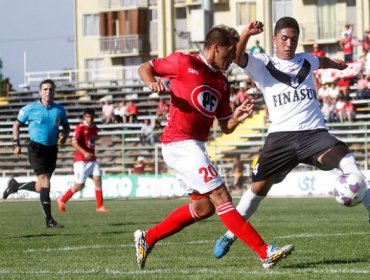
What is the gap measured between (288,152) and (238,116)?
0.99m

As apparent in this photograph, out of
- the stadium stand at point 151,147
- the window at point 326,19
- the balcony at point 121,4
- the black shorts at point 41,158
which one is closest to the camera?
the black shorts at point 41,158

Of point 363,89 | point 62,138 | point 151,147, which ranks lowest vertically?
point 151,147

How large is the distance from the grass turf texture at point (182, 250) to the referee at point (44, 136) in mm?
637

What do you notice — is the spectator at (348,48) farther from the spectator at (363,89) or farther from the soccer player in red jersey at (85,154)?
the soccer player in red jersey at (85,154)

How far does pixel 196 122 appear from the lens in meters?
10.2

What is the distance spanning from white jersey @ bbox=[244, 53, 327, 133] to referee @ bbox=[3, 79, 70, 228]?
6497 millimetres

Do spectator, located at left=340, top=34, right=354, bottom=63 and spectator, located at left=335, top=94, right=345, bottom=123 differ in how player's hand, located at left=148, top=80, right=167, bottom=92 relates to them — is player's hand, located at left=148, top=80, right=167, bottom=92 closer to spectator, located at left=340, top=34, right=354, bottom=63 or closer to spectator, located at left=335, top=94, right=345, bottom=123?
spectator, located at left=335, top=94, right=345, bottom=123

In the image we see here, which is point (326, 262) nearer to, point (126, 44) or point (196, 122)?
point (196, 122)

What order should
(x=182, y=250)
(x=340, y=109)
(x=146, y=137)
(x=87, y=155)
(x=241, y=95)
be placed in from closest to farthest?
1. (x=182, y=250)
2. (x=87, y=155)
3. (x=340, y=109)
4. (x=146, y=137)
5. (x=241, y=95)

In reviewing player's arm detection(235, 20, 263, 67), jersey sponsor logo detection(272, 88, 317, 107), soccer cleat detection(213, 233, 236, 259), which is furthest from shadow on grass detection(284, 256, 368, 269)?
player's arm detection(235, 20, 263, 67)

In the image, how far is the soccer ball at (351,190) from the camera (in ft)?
33.9

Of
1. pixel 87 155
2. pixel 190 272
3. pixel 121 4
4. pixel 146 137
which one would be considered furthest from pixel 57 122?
pixel 121 4

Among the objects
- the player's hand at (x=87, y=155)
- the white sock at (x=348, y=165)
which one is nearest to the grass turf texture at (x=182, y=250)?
the white sock at (x=348, y=165)

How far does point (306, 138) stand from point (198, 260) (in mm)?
1617
